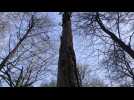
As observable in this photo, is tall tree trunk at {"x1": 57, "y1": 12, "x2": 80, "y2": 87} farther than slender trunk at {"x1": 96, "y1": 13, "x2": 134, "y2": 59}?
No

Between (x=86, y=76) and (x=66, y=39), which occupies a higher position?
(x=66, y=39)

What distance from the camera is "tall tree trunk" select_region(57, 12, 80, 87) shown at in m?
4.57

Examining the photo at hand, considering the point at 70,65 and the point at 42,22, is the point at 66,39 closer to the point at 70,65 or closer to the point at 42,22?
the point at 70,65

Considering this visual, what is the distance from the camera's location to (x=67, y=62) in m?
4.88

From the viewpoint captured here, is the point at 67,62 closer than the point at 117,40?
Yes

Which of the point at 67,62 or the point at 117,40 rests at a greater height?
the point at 117,40

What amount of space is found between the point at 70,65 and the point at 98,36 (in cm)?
209

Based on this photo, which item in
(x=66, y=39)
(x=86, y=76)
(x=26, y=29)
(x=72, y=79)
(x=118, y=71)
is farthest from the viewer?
(x=26, y=29)

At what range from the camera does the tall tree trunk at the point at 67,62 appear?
4571mm

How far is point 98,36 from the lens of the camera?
664cm

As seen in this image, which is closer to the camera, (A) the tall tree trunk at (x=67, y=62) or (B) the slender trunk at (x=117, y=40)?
(A) the tall tree trunk at (x=67, y=62)
